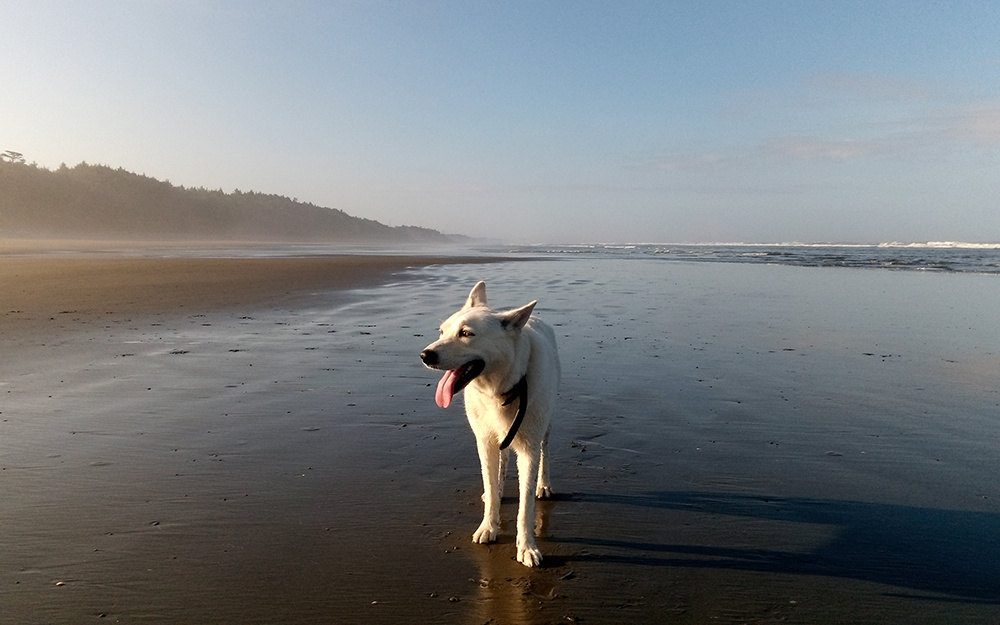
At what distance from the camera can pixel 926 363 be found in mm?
8570

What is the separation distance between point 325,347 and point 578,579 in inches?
281

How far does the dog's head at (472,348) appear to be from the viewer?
3686 millimetres

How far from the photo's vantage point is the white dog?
3.71 meters

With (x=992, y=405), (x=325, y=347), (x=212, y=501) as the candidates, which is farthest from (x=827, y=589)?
(x=325, y=347)

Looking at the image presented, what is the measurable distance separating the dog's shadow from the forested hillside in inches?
3124

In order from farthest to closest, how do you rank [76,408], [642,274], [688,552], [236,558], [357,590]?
[642,274], [76,408], [688,552], [236,558], [357,590]

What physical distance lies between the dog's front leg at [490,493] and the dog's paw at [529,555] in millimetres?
260

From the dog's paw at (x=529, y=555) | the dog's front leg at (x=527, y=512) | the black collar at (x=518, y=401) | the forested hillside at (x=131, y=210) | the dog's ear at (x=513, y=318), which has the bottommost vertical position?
the dog's paw at (x=529, y=555)

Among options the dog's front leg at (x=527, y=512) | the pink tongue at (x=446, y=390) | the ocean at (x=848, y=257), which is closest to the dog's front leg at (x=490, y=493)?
the dog's front leg at (x=527, y=512)

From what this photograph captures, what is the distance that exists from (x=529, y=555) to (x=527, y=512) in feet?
0.82

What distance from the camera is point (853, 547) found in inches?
148

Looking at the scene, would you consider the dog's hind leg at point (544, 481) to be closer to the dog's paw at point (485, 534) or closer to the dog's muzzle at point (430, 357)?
the dog's paw at point (485, 534)

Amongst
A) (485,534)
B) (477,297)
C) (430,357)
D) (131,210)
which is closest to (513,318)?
(430,357)

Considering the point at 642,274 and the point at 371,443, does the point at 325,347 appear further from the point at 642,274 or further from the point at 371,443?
the point at 642,274
